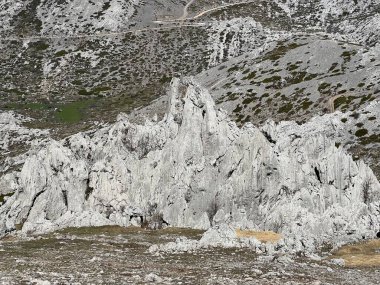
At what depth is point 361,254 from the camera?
41844mm

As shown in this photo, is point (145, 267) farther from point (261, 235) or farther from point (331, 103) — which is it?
point (331, 103)

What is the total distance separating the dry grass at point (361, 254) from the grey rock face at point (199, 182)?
2.46 meters

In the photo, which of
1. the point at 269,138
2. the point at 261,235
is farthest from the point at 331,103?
the point at 261,235

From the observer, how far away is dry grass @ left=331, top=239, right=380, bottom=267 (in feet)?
126

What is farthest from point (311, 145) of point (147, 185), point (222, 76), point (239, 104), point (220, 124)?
point (222, 76)

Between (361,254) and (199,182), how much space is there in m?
25.1

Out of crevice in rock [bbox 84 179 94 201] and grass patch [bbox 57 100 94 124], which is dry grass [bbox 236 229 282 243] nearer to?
crevice in rock [bbox 84 179 94 201]

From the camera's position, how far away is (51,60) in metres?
193

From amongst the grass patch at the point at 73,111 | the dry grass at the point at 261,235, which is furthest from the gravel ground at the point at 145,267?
the grass patch at the point at 73,111

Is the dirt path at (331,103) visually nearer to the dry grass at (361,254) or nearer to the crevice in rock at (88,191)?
the crevice in rock at (88,191)

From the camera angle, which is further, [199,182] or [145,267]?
[199,182]

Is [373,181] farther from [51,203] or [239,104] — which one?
[239,104]

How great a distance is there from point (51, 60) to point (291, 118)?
120m

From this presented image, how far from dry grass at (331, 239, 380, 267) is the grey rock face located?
246 cm
